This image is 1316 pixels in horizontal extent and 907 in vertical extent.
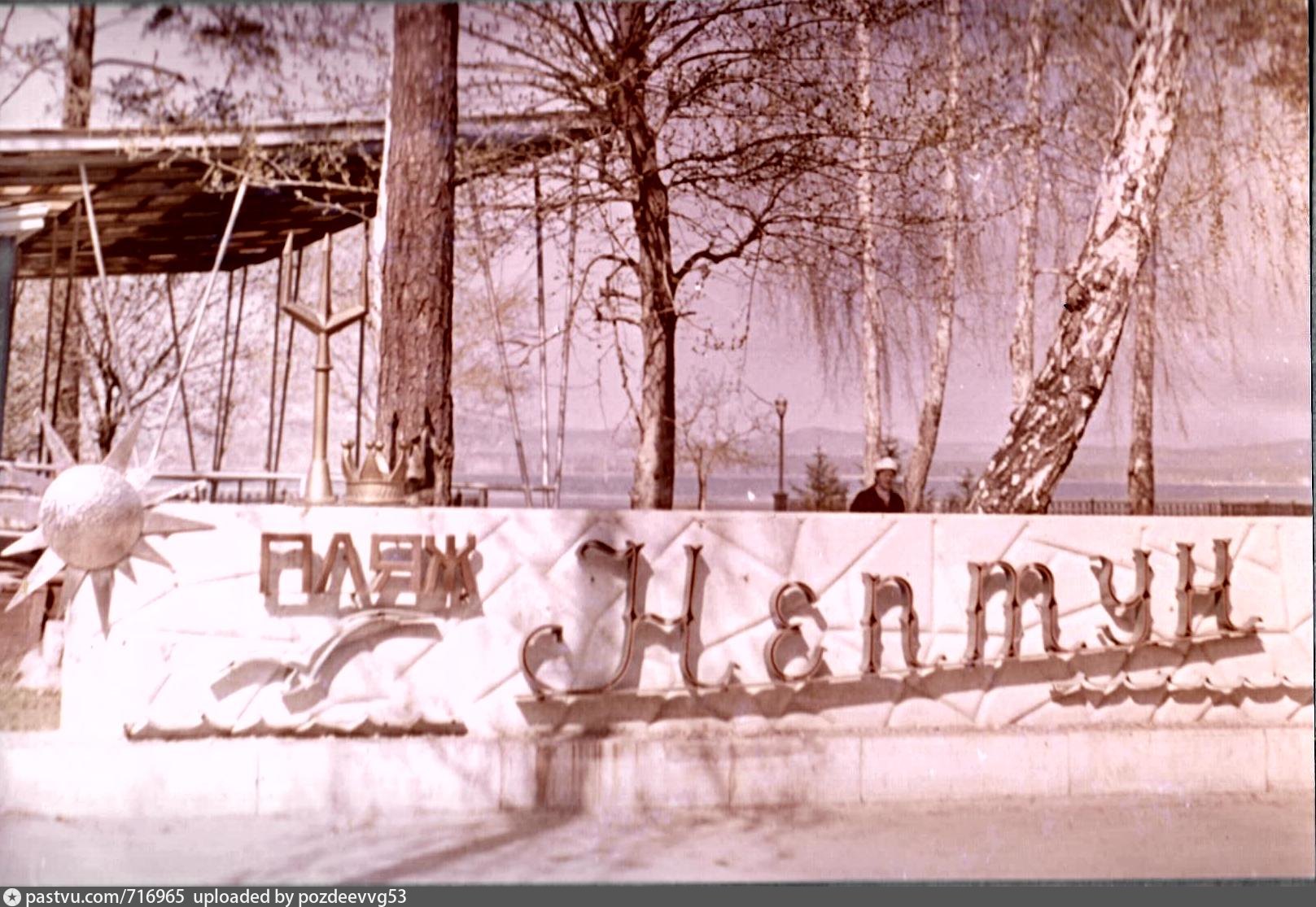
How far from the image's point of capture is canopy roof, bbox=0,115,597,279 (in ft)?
27.0

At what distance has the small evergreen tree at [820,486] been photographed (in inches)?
384

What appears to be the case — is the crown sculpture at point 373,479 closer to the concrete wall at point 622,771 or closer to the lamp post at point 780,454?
the concrete wall at point 622,771

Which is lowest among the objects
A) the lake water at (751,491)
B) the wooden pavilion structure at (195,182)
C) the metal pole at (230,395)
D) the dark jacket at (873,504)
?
the dark jacket at (873,504)

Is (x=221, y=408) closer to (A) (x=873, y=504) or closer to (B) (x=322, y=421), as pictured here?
(B) (x=322, y=421)

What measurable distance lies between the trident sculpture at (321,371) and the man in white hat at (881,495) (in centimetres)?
342

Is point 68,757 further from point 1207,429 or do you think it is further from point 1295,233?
point 1295,233

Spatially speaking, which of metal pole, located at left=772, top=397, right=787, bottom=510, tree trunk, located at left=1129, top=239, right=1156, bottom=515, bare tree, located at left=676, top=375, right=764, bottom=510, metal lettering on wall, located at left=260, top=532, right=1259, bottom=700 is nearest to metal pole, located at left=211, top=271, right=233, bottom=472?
metal lettering on wall, located at left=260, top=532, right=1259, bottom=700

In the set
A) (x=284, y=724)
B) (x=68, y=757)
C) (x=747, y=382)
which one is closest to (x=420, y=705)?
(x=284, y=724)

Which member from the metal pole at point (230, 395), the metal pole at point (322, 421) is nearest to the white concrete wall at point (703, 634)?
the metal pole at point (322, 421)

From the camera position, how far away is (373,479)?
6812 millimetres

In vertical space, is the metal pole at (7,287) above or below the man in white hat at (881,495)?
above

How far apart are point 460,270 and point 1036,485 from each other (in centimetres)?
438

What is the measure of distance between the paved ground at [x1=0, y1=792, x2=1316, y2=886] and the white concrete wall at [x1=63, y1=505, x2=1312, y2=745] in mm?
513

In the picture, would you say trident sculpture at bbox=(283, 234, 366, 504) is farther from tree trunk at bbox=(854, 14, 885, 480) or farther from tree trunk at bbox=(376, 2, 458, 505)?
tree trunk at bbox=(854, 14, 885, 480)
